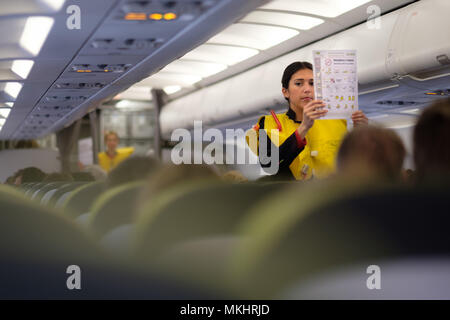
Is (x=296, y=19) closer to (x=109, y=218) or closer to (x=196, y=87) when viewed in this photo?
(x=196, y=87)

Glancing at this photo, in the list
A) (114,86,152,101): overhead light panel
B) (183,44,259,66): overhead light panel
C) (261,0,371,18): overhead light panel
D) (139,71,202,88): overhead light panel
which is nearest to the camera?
(261,0,371,18): overhead light panel

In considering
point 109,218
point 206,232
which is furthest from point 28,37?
point 206,232

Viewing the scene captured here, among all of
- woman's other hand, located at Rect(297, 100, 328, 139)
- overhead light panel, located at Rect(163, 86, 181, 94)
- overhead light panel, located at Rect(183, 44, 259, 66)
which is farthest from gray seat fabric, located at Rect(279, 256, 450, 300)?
overhead light panel, located at Rect(163, 86, 181, 94)

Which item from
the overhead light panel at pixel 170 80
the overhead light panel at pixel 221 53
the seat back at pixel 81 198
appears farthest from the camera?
the overhead light panel at pixel 221 53

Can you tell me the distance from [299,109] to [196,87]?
730 cm

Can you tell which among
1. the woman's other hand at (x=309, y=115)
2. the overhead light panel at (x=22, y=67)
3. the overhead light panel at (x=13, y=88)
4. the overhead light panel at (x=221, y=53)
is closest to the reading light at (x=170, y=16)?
the woman's other hand at (x=309, y=115)

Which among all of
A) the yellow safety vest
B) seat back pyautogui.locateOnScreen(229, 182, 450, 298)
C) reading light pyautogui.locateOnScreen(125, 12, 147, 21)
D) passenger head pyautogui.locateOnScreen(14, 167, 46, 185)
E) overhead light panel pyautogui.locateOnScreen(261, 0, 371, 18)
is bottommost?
seat back pyautogui.locateOnScreen(229, 182, 450, 298)

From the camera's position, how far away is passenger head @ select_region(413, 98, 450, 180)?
123 cm

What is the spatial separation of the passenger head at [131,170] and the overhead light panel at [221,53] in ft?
22.1

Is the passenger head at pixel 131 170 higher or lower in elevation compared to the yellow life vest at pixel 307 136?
lower

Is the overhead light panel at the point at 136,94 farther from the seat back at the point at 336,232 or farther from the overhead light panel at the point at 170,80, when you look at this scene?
the seat back at the point at 336,232

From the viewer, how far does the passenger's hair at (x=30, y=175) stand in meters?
4.28

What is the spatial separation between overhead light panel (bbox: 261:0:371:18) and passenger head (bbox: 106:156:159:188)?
551 cm

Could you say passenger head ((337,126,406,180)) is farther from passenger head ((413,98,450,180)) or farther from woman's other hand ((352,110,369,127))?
woman's other hand ((352,110,369,127))
